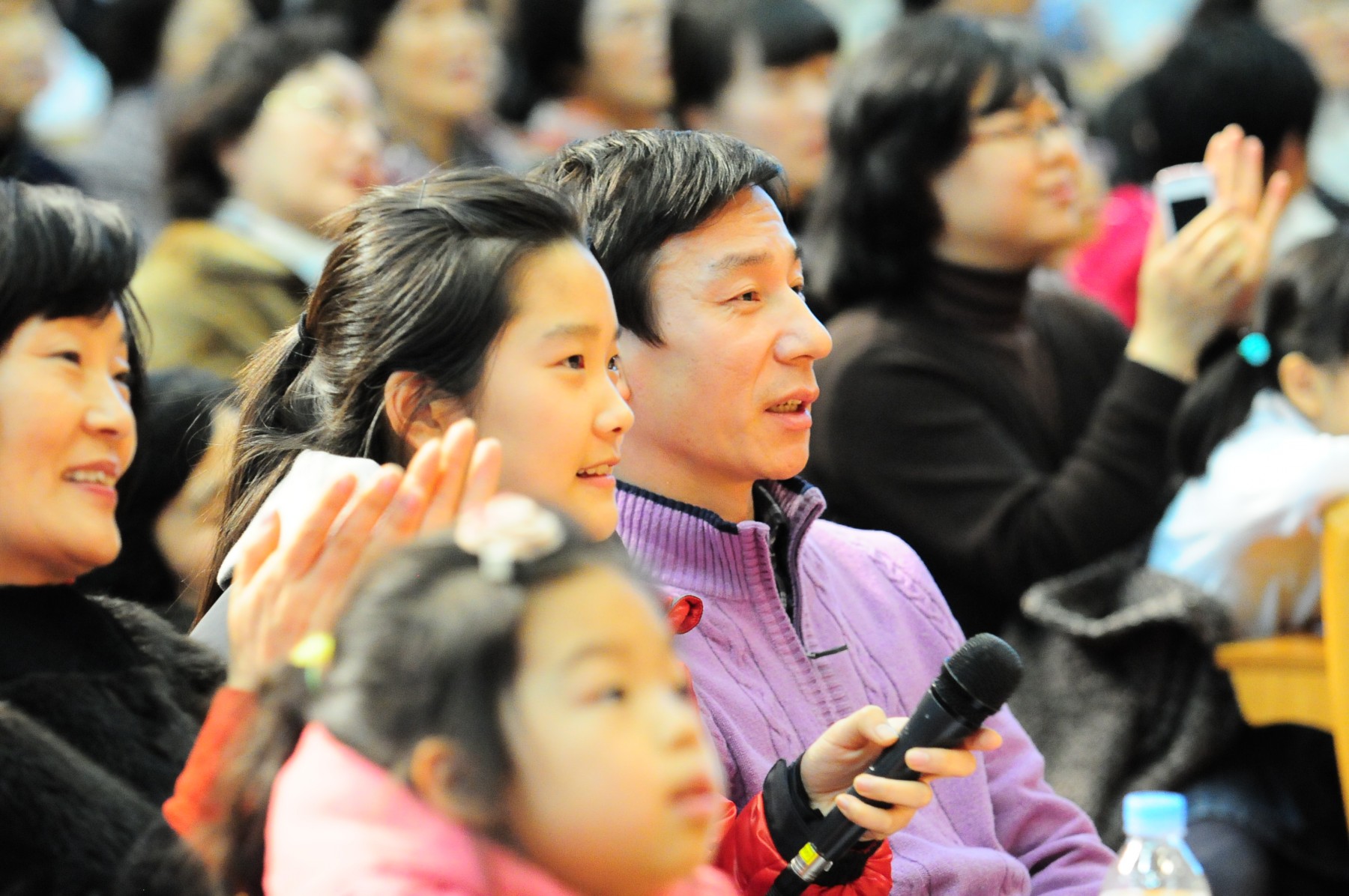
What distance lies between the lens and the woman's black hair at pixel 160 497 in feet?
8.45

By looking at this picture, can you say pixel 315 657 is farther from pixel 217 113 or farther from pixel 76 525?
pixel 217 113

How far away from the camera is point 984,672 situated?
1.51 meters

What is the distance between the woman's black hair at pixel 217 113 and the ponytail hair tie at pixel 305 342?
1959 millimetres

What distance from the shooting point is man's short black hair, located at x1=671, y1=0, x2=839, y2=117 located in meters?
3.95

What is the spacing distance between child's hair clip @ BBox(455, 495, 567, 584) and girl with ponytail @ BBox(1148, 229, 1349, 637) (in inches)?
73.0

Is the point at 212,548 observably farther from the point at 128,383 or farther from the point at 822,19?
the point at 822,19

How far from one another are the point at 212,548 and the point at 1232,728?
1712mm

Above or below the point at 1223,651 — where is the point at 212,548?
above

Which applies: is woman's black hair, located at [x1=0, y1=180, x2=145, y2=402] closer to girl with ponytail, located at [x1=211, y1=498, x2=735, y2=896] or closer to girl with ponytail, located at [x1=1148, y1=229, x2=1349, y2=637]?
girl with ponytail, located at [x1=211, y1=498, x2=735, y2=896]

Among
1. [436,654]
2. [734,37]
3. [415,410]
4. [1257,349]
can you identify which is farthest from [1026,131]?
[436,654]

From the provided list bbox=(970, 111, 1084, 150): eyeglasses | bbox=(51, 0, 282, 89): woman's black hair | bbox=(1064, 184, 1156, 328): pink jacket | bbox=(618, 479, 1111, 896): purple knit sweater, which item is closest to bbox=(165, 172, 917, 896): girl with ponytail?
bbox=(618, 479, 1111, 896): purple knit sweater

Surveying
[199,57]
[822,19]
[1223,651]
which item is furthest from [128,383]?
[199,57]

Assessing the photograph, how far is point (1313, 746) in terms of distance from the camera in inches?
110

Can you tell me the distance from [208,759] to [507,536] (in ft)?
1.39
